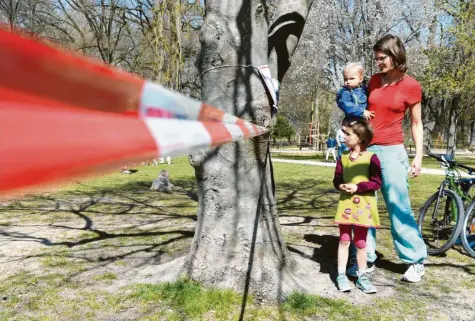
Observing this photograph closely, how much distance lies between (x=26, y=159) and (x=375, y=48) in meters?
3.33

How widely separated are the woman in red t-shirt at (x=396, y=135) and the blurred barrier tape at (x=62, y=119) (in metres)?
2.98

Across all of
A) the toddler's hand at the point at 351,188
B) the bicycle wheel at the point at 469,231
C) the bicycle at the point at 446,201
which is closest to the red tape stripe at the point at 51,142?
the toddler's hand at the point at 351,188

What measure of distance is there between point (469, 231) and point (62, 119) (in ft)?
15.2

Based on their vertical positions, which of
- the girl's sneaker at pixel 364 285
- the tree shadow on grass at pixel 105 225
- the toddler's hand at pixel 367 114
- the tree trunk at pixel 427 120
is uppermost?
the tree trunk at pixel 427 120

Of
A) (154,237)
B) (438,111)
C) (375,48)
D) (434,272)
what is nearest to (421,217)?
(434,272)

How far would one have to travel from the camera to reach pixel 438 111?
88.0ft

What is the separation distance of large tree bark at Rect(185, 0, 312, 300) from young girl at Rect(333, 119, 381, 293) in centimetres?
49

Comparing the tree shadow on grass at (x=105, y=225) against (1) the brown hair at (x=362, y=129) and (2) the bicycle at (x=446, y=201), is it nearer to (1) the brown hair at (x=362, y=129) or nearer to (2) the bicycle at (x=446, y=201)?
(1) the brown hair at (x=362, y=129)

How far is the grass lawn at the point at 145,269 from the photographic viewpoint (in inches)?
107

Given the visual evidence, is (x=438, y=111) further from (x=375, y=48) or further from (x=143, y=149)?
(x=143, y=149)

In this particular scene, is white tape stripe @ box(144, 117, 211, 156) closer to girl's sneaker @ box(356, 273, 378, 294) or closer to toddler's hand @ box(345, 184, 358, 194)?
toddler's hand @ box(345, 184, 358, 194)

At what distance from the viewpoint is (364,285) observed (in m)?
3.09

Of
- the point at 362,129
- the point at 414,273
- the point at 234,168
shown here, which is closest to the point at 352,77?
the point at 362,129

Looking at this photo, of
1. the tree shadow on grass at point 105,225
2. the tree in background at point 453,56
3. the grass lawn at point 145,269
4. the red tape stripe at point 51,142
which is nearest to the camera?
the red tape stripe at point 51,142
